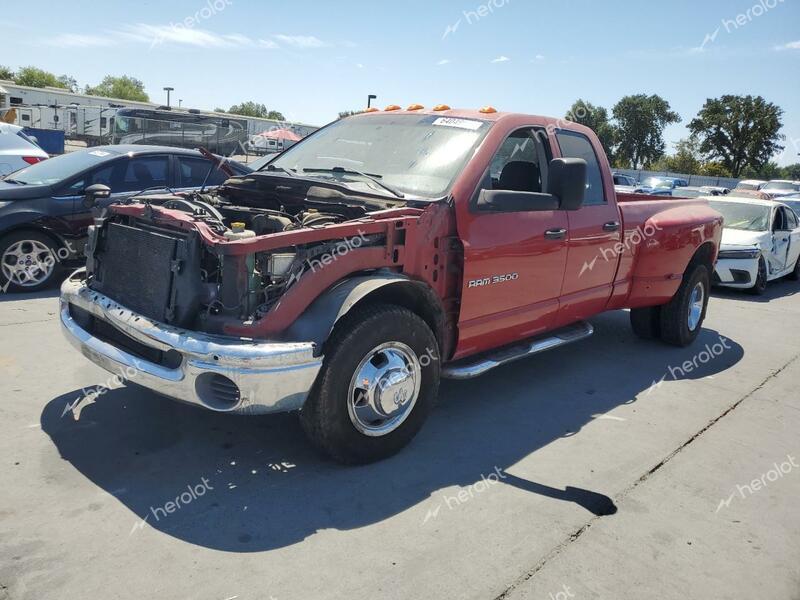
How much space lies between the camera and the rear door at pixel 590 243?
16.1 feet

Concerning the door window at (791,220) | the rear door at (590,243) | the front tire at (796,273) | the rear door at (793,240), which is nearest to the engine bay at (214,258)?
the rear door at (590,243)

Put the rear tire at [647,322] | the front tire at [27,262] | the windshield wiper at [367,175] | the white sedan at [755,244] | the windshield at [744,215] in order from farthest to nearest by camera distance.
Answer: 1. the windshield at [744,215]
2. the white sedan at [755,244]
3. the front tire at [27,262]
4. the rear tire at [647,322]
5. the windshield wiper at [367,175]

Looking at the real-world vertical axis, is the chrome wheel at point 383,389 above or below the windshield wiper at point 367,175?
below

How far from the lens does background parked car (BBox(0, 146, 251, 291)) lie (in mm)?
6836

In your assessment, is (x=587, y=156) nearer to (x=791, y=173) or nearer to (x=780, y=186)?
(x=780, y=186)

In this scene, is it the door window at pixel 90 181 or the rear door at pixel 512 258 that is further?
the door window at pixel 90 181

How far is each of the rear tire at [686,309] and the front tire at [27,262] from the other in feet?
21.0

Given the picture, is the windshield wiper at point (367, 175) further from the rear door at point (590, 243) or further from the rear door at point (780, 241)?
the rear door at point (780, 241)

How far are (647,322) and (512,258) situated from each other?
3000 millimetres

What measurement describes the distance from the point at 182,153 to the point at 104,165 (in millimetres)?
950

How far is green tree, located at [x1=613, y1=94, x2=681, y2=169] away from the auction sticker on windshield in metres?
67.1

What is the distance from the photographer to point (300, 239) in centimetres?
325

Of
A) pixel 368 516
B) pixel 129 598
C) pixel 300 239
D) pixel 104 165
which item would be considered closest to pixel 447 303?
pixel 300 239

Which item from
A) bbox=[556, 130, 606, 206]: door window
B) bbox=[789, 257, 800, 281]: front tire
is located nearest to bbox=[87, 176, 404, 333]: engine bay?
bbox=[556, 130, 606, 206]: door window
